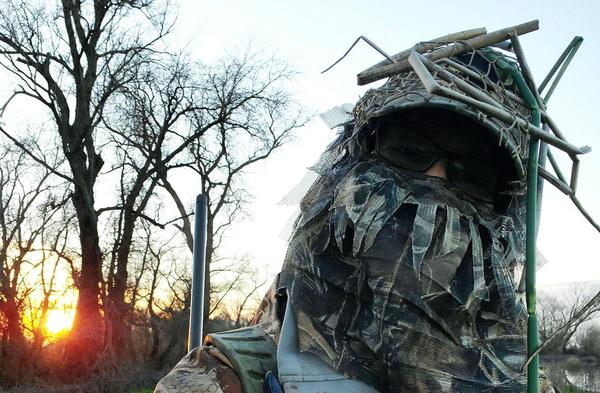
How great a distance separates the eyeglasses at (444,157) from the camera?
172cm

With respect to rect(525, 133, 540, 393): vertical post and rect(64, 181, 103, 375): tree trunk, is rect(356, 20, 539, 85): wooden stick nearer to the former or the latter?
rect(525, 133, 540, 393): vertical post

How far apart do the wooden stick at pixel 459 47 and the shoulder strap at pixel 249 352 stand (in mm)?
746

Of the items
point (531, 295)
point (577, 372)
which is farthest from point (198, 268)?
point (577, 372)

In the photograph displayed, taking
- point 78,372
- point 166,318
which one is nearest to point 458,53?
point 78,372

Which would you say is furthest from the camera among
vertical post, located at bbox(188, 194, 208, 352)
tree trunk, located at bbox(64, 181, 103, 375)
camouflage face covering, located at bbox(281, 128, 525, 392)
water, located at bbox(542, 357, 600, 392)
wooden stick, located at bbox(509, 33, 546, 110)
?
tree trunk, located at bbox(64, 181, 103, 375)

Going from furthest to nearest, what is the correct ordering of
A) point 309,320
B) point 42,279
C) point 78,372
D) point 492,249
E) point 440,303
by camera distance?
point 42,279 < point 78,372 < point 309,320 < point 492,249 < point 440,303

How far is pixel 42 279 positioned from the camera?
80.4ft

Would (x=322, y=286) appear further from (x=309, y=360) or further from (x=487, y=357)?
(x=487, y=357)

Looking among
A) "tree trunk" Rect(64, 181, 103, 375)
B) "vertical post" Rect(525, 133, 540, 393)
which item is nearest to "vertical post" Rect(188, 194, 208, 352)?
"vertical post" Rect(525, 133, 540, 393)

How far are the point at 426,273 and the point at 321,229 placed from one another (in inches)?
13.3

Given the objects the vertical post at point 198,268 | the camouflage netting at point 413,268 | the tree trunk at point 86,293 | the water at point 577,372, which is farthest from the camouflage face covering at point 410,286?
the tree trunk at point 86,293

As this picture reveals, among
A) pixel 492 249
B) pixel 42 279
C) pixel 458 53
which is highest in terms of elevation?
pixel 42 279

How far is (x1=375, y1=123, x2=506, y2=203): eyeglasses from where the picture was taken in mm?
1719

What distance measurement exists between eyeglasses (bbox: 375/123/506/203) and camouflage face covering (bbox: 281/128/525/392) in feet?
0.12
